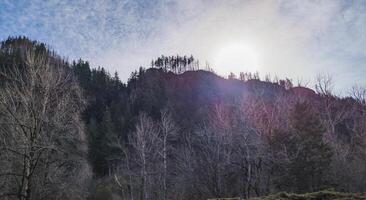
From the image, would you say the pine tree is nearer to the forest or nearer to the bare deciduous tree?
the forest

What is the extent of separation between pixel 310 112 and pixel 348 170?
623 centimetres

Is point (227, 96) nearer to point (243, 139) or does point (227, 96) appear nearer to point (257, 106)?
point (257, 106)

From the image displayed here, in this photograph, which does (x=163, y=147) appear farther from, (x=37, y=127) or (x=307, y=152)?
(x=37, y=127)

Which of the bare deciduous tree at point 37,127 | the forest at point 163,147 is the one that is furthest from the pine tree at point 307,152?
the bare deciduous tree at point 37,127

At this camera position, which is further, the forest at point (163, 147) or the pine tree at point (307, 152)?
the pine tree at point (307, 152)

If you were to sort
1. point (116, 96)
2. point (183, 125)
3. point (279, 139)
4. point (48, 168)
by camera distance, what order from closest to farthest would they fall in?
point (48, 168) < point (279, 139) < point (183, 125) < point (116, 96)

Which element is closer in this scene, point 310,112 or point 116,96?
point 310,112

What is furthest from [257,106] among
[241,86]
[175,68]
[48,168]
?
[175,68]

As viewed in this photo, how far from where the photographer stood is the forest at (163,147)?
14172mm

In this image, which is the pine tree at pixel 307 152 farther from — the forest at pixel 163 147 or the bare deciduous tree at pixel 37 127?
the bare deciduous tree at pixel 37 127

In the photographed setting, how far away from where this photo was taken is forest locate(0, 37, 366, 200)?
14172 millimetres

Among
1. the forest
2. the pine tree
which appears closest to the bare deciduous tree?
the forest

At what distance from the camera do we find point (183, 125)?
65438 mm

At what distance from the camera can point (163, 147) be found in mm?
33281
